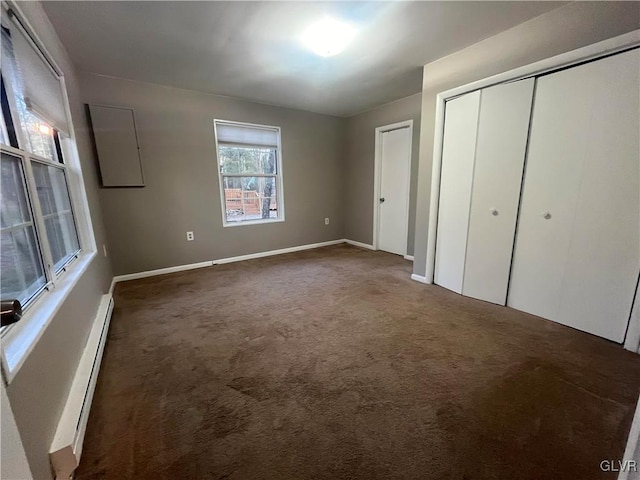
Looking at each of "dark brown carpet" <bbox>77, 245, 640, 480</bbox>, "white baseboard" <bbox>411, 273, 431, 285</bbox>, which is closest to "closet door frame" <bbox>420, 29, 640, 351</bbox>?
"white baseboard" <bbox>411, 273, 431, 285</bbox>

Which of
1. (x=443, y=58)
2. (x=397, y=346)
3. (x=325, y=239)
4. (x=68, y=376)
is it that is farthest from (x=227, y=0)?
(x=325, y=239)

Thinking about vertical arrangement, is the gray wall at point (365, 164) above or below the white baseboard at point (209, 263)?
above

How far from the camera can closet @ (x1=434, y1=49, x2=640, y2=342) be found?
184cm

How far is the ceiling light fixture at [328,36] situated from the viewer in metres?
2.05

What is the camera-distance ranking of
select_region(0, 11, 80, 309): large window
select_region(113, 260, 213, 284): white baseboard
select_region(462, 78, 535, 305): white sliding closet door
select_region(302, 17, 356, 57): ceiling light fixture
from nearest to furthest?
select_region(0, 11, 80, 309): large window → select_region(302, 17, 356, 57): ceiling light fixture → select_region(462, 78, 535, 305): white sliding closet door → select_region(113, 260, 213, 284): white baseboard

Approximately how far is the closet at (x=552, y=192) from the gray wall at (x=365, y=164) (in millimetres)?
1244

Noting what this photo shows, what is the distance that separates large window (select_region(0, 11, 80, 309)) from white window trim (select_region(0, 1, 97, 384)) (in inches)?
1.5

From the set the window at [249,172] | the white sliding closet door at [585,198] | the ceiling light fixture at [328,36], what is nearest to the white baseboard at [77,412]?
the window at [249,172]

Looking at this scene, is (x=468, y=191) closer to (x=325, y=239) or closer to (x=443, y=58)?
(x=443, y=58)

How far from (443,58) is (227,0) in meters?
2.03

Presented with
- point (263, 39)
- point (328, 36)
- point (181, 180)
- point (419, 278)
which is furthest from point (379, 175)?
point (181, 180)

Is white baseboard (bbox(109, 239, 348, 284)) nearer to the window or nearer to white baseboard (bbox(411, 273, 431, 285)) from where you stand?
the window

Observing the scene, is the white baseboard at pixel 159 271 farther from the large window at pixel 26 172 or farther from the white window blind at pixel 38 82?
the white window blind at pixel 38 82

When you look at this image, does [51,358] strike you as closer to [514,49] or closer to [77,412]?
[77,412]
